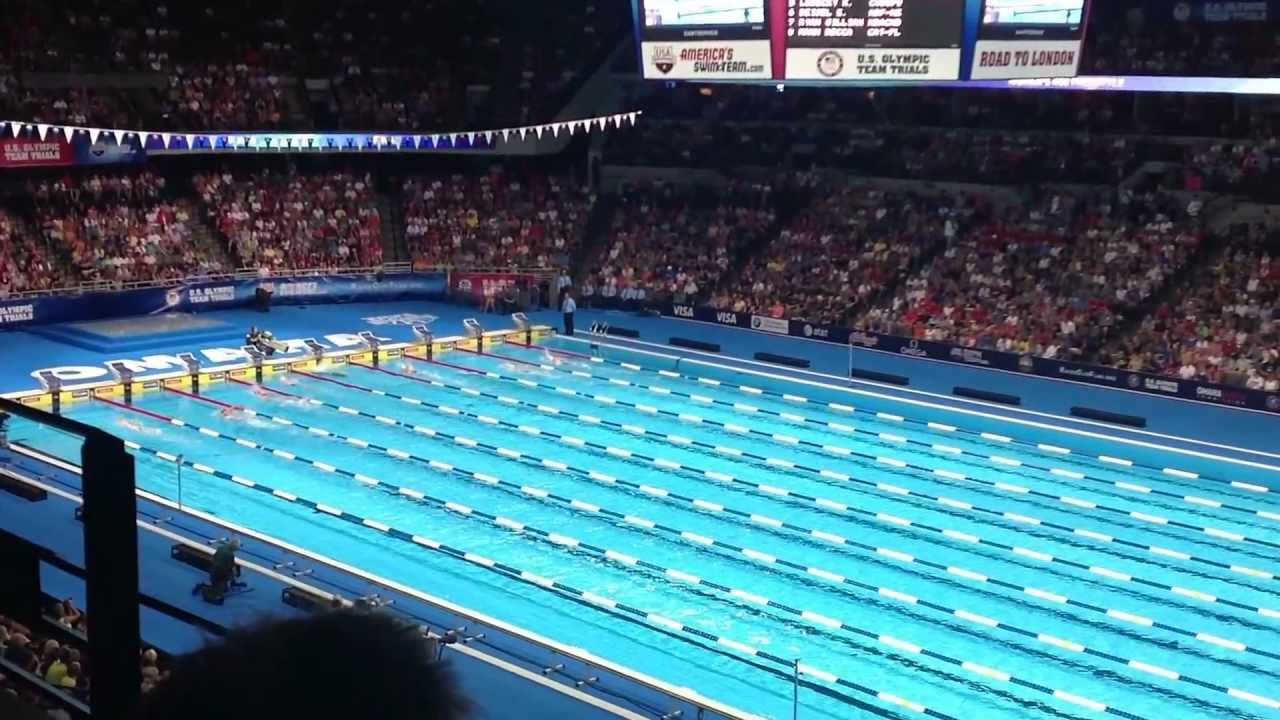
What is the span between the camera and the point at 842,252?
95.3 feet

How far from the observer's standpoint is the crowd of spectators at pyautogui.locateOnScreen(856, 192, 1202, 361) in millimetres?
24531

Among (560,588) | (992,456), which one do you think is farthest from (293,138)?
(560,588)

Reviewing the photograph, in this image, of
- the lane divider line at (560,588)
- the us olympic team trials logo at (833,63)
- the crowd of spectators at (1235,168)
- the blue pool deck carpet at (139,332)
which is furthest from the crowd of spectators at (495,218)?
the lane divider line at (560,588)

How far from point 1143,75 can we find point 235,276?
19.7m

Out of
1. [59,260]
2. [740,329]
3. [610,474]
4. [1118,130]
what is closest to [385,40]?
[59,260]

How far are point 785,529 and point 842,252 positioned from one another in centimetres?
1534

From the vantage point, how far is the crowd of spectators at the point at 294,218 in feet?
97.3

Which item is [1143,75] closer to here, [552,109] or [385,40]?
[552,109]

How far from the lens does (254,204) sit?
1203 inches

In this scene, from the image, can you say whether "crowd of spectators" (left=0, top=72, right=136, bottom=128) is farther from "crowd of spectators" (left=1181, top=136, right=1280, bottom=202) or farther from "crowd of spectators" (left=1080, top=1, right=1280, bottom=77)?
"crowd of spectators" (left=1181, top=136, right=1280, bottom=202)

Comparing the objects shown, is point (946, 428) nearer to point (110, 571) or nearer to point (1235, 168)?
point (1235, 168)

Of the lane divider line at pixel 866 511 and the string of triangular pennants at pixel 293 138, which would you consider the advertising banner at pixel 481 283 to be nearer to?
the string of triangular pennants at pixel 293 138

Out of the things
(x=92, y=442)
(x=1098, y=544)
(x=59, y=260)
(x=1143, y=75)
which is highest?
(x=1143, y=75)

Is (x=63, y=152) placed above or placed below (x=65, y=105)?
below
